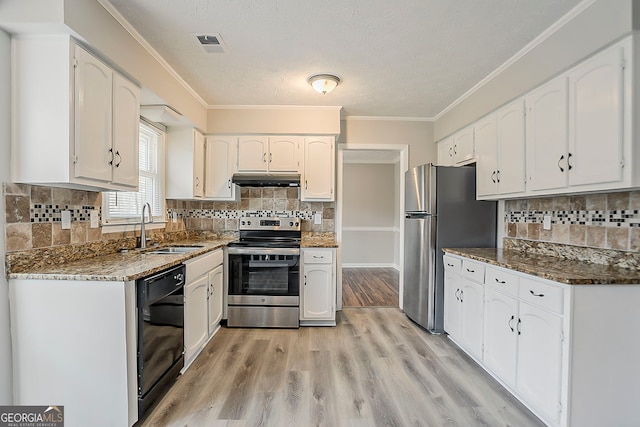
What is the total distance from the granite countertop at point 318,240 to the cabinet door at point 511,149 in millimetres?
1682

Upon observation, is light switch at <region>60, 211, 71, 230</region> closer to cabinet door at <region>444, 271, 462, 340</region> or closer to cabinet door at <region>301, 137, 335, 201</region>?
cabinet door at <region>301, 137, 335, 201</region>

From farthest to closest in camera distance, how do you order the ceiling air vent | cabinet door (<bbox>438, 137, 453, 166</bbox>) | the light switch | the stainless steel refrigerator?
cabinet door (<bbox>438, 137, 453, 166</bbox>) < the stainless steel refrigerator < the ceiling air vent < the light switch

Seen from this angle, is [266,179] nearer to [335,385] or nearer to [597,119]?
[335,385]

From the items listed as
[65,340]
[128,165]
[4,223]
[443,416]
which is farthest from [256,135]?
[443,416]

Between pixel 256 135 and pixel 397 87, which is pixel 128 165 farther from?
pixel 397 87

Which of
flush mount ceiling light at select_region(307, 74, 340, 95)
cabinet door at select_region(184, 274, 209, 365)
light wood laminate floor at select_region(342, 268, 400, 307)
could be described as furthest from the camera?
light wood laminate floor at select_region(342, 268, 400, 307)

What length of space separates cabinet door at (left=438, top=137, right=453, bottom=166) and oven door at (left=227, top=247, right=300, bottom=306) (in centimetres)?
A: 206

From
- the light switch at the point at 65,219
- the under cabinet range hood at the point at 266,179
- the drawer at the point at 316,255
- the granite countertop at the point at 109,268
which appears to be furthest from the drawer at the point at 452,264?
the light switch at the point at 65,219

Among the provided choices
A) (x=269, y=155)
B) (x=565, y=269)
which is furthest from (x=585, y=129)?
(x=269, y=155)

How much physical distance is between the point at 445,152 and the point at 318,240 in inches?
73.6

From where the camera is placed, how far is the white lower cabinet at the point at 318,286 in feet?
10.5

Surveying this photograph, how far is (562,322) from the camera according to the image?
161 cm

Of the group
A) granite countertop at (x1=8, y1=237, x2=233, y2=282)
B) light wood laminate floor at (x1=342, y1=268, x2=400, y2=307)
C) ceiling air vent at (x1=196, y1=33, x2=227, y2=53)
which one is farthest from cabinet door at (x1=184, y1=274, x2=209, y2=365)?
light wood laminate floor at (x1=342, y1=268, x2=400, y2=307)

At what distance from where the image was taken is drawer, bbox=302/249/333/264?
3.20 metres
